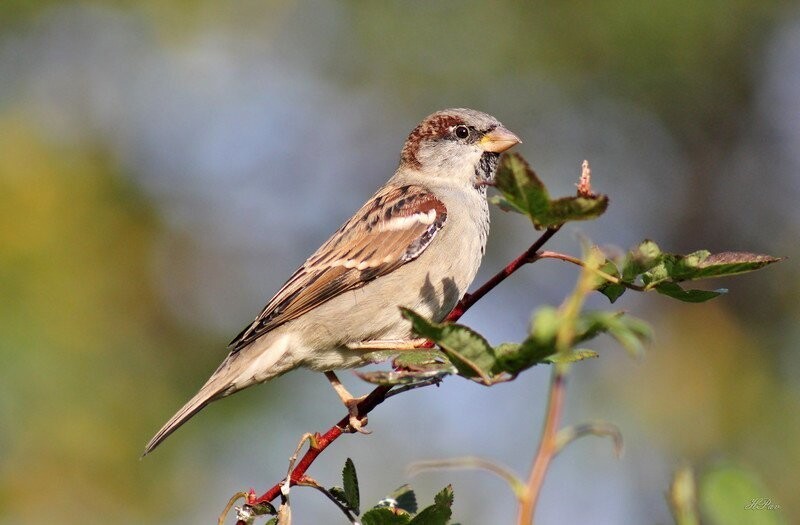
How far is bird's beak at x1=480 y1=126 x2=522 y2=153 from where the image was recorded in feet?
14.5

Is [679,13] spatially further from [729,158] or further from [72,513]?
[72,513]

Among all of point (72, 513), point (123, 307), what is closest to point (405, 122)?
point (123, 307)

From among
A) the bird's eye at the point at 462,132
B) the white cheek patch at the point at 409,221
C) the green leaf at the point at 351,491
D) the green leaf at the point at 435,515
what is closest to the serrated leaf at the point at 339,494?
the green leaf at the point at 351,491

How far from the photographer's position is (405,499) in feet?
6.24

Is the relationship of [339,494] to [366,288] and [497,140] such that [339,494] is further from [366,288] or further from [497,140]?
[497,140]

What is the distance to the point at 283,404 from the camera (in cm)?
573

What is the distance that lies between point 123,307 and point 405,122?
313 cm

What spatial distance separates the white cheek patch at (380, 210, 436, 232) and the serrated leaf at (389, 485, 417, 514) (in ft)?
7.25

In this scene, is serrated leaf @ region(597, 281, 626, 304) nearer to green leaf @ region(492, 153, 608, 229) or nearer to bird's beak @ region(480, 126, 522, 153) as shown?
green leaf @ region(492, 153, 608, 229)

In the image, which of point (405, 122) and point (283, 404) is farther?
point (405, 122)

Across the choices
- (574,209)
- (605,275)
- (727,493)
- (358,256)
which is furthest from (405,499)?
(358,256)

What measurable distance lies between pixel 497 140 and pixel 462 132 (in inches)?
7.6

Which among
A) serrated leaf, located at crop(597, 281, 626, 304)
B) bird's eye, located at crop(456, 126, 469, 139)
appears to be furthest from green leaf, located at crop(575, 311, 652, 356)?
bird's eye, located at crop(456, 126, 469, 139)

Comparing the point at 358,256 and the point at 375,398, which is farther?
the point at 358,256
